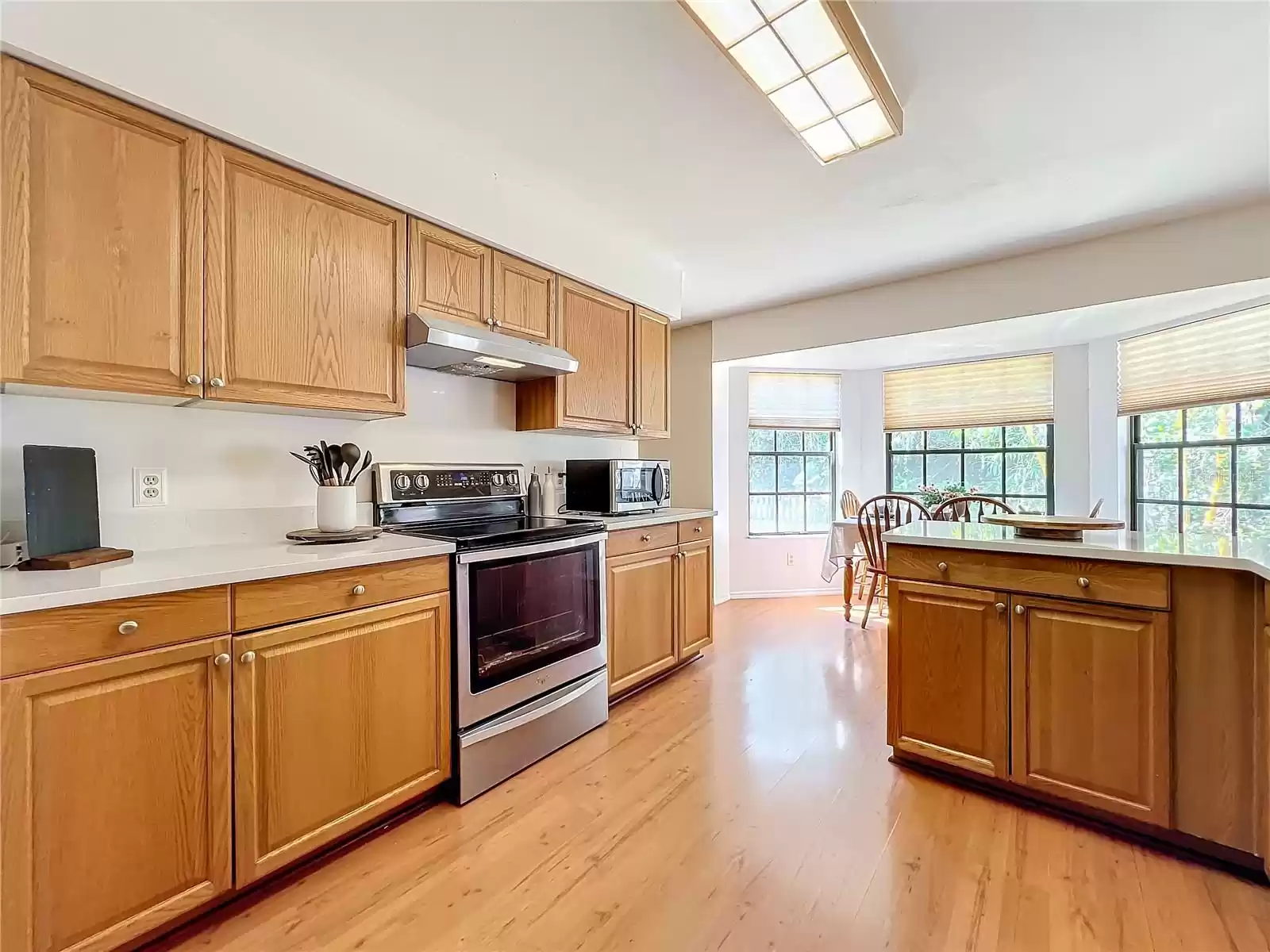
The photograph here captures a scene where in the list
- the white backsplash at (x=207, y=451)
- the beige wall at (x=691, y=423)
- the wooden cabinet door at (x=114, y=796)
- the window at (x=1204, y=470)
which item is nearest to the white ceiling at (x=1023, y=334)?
the beige wall at (x=691, y=423)

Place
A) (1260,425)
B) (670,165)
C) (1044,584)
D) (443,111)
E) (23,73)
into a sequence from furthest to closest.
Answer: (1260,425), (670,165), (443,111), (1044,584), (23,73)

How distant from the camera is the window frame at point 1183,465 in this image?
124 inches

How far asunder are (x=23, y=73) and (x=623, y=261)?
2.26 m

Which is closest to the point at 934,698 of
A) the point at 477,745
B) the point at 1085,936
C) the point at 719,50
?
the point at 1085,936

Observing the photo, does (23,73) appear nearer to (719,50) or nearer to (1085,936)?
(719,50)

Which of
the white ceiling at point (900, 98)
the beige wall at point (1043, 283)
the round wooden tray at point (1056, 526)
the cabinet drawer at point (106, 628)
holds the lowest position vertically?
the cabinet drawer at point (106, 628)

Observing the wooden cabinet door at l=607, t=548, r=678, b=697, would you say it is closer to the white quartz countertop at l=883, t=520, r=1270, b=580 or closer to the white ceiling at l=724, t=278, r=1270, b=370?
the white quartz countertop at l=883, t=520, r=1270, b=580

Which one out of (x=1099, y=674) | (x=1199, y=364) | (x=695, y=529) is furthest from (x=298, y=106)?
(x=1199, y=364)

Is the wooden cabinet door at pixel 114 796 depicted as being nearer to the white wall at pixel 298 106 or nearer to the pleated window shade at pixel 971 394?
the white wall at pixel 298 106

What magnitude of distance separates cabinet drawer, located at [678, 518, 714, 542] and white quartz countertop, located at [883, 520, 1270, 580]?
1241mm

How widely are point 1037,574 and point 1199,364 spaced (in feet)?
8.85

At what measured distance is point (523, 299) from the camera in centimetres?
258

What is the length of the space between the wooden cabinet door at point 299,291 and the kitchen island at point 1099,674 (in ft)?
6.79

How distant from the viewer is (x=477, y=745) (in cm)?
199
